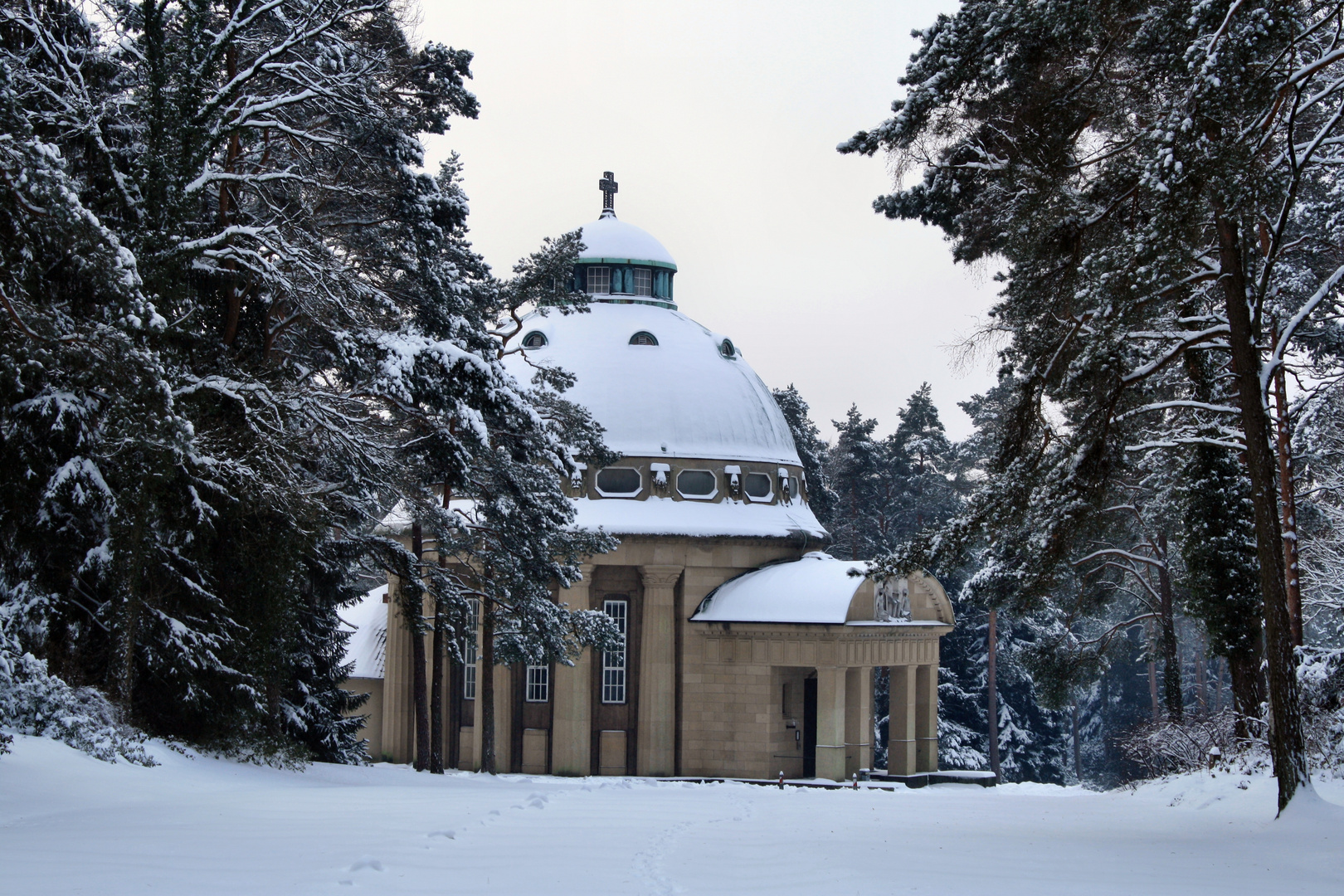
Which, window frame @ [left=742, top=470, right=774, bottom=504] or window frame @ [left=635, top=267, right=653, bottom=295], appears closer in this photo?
window frame @ [left=742, top=470, right=774, bottom=504]

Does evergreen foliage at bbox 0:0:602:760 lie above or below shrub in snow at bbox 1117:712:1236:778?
above

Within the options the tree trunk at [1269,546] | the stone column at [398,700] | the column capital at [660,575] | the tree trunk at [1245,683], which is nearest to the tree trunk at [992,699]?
the column capital at [660,575]

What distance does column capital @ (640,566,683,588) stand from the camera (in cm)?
4034

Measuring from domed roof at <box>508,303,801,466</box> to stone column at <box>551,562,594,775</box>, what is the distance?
194 inches

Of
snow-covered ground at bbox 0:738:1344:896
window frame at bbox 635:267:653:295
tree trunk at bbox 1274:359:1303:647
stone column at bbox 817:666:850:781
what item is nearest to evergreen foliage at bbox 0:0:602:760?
snow-covered ground at bbox 0:738:1344:896

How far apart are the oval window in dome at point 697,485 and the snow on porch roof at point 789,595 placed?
2.90 m

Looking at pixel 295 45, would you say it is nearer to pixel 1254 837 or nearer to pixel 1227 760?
pixel 1254 837

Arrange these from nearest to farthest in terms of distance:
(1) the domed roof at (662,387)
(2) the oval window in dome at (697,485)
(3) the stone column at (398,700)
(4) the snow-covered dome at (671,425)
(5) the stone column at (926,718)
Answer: (5) the stone column at (926,718)
(4) the snow-covered dome at (671,425)
(1) the domed roof at (662,387)
(2) the oval window in dome at (697,485)
(3) the stone column at (398,700)

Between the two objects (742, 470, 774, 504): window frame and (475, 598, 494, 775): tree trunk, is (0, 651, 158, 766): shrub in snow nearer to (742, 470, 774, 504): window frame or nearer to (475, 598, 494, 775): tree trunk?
(475, 598, 494, 775): tree trunk

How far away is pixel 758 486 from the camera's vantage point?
42.7 m

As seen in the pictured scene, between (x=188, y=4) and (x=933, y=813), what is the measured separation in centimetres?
1367

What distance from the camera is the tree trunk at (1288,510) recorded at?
1781cm

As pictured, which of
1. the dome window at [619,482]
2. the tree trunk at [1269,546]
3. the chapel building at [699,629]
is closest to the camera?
the tree trunk at [1269,546]

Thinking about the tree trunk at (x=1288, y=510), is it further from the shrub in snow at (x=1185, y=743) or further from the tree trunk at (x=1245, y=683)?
the shrub in snow at (x=1185, y=743)
